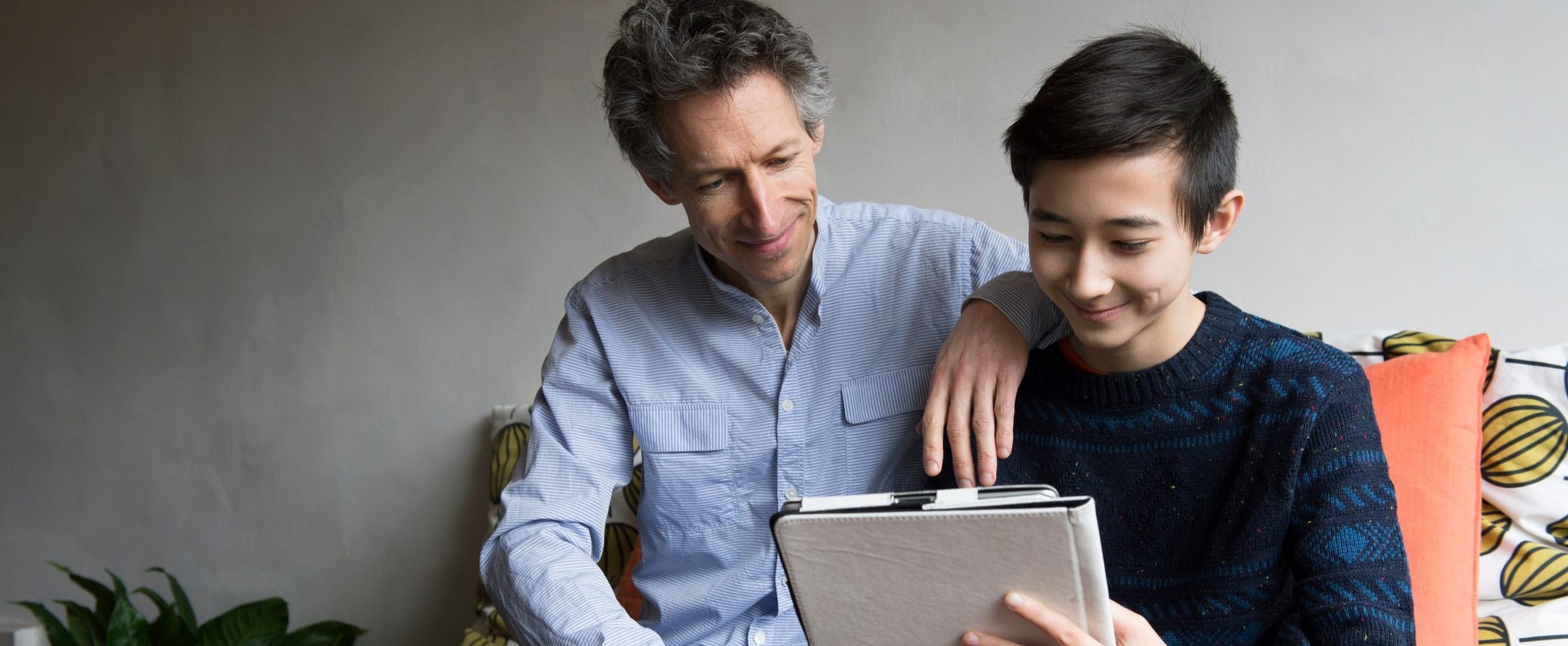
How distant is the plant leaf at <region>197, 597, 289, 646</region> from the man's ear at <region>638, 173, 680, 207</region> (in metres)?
1.53

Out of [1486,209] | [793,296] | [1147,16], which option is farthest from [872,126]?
[1486,209]

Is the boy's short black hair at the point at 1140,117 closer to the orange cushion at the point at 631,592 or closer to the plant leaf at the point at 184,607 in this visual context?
the orange cushion at the point at 631,592

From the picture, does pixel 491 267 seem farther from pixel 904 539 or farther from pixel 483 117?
pixel 904 539

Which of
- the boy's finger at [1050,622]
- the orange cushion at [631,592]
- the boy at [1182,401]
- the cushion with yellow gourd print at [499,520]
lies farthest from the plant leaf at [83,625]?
the boy's finger at [1050,622]

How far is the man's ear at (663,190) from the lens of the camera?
1.47 metres

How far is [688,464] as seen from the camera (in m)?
1.52

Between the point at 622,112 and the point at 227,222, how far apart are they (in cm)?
172

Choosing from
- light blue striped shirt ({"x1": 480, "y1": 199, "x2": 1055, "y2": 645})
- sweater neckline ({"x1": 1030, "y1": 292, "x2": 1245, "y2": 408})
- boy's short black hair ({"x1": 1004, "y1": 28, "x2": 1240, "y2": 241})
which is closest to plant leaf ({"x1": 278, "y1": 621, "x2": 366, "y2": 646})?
light blue striped shirt ({"x1": 480, "y1": 199, "x2": 1055, "y2": 645})

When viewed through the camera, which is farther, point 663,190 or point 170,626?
point 170,626

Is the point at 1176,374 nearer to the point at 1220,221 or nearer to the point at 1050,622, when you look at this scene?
the point at 1220,221

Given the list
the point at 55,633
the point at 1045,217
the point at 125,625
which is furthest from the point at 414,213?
the point at 1045,217

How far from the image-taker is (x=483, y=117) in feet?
8.07

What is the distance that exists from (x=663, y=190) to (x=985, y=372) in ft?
A: 1.64

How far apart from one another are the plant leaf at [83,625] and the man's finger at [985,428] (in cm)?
212
